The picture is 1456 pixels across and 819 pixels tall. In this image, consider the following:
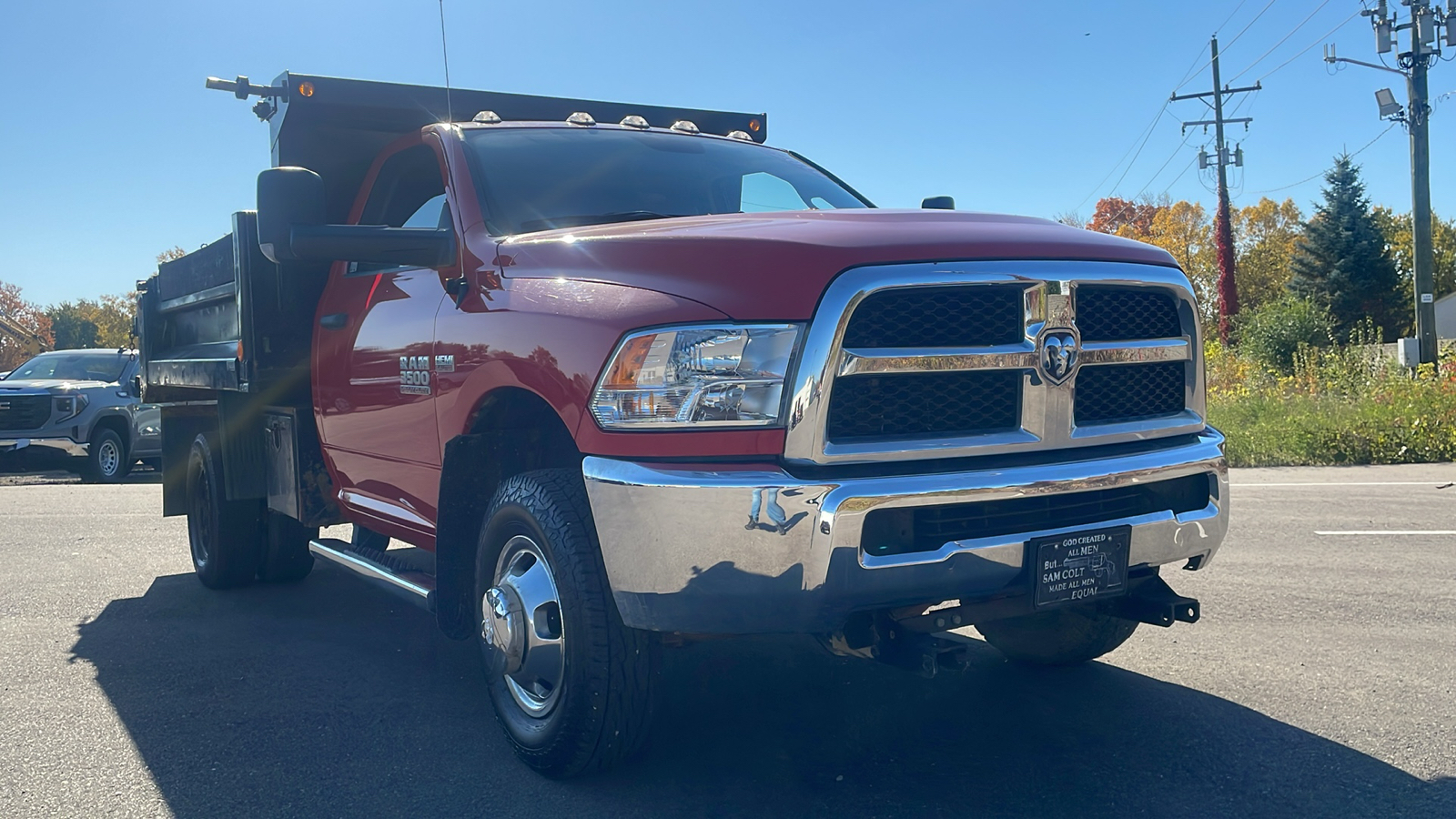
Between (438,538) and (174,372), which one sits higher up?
(174,372)

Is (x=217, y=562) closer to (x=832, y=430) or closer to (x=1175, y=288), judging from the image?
(x=832, y=430)

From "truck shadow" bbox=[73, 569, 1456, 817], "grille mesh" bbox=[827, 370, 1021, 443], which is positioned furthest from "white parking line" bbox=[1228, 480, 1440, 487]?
"grille mesh" bbox=[827, 370, 1021, 443]

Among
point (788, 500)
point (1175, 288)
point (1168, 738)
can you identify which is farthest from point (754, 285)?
point (1168, 738)

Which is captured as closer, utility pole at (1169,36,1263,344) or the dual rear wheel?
the dual rear wheel

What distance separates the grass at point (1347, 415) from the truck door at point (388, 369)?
10311 mm

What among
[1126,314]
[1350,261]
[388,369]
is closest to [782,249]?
[1126,314]

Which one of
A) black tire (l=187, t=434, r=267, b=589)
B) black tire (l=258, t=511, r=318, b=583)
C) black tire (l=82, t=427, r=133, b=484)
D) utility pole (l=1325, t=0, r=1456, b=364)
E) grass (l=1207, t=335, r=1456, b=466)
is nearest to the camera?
black tire (l=187, t=434, r=267, b=589)

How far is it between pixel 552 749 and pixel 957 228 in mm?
1779

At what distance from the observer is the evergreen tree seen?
45250 mm

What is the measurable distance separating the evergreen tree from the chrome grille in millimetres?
46926

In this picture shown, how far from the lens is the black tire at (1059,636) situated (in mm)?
4090

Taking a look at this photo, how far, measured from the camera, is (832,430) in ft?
9.20

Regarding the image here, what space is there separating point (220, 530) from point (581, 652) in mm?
3886

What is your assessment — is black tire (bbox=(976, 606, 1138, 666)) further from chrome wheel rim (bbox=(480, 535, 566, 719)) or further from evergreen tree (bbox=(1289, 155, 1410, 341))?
evergreen tree (bbox=(1289, 155, 1410, 341))
